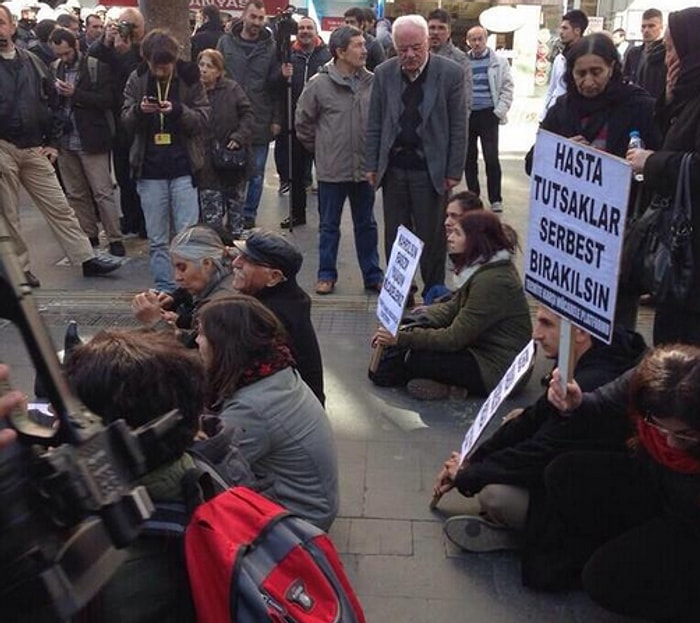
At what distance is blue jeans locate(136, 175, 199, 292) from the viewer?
20.7 feet

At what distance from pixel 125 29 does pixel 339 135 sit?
7.28 ft

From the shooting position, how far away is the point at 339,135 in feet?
20.9

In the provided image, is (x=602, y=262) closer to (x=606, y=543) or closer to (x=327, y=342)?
(x=606, y=543)

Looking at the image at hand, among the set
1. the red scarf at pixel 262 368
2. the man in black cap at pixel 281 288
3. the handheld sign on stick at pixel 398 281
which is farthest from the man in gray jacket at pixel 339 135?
the red scarf at pixel 262 368

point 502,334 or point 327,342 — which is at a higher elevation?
point 502,334

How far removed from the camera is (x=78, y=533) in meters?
1.15

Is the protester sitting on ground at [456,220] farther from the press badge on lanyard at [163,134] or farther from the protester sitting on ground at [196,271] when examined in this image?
the press badge on lanyard at [163,134]

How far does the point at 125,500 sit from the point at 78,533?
68mm

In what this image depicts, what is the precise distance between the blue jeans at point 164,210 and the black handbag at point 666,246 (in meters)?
3.33

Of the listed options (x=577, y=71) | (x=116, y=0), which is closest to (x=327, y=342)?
(x=577, y=71)

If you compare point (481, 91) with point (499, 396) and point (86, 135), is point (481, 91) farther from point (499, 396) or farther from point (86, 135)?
point (499, 396)

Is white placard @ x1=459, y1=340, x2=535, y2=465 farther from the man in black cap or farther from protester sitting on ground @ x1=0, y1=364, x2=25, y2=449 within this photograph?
protester sitting on ground @ x1=0, y1=364, x2=25, y2=449

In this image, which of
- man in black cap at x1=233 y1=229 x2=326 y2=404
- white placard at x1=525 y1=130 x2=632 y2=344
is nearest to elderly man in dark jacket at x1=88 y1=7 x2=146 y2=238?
man in black cap at x1=233 y1=229 x2=326 y2=404

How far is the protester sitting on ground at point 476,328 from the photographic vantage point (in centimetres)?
463
